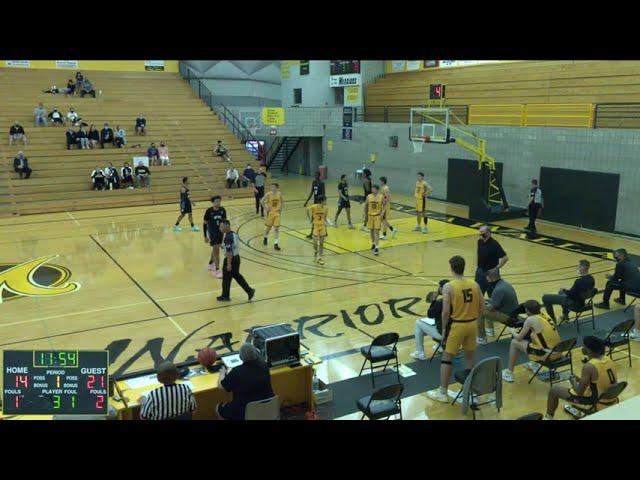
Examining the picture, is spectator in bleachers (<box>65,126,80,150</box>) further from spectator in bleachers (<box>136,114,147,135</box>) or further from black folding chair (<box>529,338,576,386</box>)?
black folding chair (<box>529,338,576,386</box>)

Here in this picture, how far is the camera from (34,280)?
46.8 feet

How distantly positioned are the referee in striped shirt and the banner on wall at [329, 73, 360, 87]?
96.7ft

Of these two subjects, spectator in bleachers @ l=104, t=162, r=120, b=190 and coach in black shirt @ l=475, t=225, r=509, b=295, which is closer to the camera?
coach in black shirt @ l=475, t=225, r=509, b=295

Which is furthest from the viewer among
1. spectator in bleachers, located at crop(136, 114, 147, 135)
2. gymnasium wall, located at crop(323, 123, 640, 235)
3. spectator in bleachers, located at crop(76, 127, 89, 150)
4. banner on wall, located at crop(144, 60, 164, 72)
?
banner on wall, located at crop(144, 60, 164, 72)

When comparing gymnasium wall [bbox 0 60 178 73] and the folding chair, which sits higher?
gymnasium wall [bbox 0 60 178 73]

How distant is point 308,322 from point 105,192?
17.4 meters

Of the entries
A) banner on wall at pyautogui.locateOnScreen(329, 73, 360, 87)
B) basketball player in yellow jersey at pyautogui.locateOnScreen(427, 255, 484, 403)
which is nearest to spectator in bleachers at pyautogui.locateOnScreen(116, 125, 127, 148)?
banner on wall at pyautogui.locateOnScreen(329, 73, 360, 87)

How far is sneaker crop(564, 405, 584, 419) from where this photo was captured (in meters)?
7.61

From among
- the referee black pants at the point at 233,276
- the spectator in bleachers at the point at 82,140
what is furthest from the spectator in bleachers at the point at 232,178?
the referee black pants at the point at 233,276

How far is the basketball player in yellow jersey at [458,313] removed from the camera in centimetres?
790

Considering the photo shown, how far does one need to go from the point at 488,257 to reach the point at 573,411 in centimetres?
346
